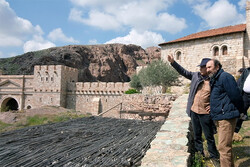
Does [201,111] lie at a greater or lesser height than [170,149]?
greater

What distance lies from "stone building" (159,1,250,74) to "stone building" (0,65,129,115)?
8.66m

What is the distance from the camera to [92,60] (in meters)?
52.4

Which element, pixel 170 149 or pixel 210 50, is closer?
pixel 170 149

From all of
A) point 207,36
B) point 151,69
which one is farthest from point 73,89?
point 207,36

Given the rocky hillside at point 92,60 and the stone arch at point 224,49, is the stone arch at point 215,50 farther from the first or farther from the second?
the rocky hillside at point 92,60

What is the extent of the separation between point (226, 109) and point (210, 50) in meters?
21.1

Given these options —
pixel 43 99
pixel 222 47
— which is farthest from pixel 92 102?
pixel 222 47

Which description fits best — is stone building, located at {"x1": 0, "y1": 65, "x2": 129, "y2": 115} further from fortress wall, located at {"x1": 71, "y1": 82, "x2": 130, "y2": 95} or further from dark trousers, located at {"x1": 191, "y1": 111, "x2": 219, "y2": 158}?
dark trousers, located at {"x1": 191, "y1": 111, "x2": 219, "y2": 158}

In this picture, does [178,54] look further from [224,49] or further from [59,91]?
[59,91]

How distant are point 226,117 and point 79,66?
45.4 meters

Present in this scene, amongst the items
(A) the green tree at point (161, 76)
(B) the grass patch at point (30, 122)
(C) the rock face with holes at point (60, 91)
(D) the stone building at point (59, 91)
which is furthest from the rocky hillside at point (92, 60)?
(B) the grass patch at point (30, 122)

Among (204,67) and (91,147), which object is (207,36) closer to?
(204,67)

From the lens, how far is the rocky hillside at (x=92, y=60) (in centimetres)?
3950

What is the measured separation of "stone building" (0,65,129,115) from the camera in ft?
81.7
